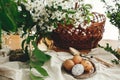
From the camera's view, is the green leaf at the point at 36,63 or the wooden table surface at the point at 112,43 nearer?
the green leaf at the point at 36,63

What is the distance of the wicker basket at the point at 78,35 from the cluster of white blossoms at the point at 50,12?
13cm

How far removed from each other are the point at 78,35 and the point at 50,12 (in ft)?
0.71

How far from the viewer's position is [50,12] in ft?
2.81

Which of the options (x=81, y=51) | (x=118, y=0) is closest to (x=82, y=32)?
(x=81, y=51)

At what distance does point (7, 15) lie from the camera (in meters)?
0.75

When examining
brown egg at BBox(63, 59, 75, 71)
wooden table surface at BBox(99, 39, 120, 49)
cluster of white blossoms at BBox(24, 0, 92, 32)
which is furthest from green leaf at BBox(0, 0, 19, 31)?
wooden table surface at BBox(99, 39, 120, 49)

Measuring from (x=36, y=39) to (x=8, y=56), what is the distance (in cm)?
13

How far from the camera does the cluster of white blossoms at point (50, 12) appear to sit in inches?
33.0

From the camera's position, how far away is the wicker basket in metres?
1.03

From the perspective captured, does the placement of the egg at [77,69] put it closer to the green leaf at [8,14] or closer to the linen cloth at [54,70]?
the linen cloth at [54,70]

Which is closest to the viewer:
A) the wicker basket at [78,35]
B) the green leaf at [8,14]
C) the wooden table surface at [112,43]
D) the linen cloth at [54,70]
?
the green leaf at [8,14]

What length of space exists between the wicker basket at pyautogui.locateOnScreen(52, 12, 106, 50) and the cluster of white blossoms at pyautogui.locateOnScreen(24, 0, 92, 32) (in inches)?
5.3

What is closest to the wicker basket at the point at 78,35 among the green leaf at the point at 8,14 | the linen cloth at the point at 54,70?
the linen cloth at the point at 54,70

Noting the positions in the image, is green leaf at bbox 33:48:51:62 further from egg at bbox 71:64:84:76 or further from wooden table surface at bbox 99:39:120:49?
wooden table surface at bbox 99:39:120:49
